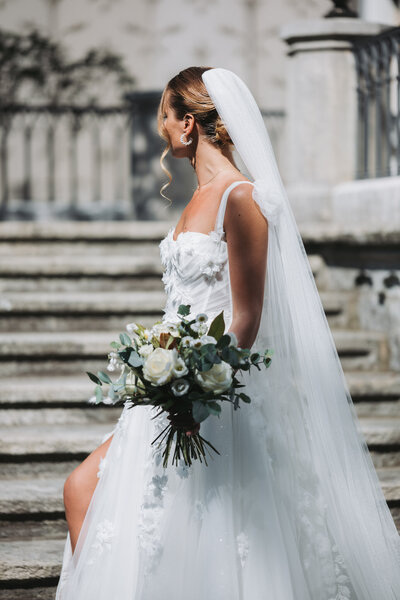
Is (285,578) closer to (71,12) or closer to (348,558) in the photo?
(348,558)

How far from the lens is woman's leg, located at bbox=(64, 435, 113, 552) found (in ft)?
9.15

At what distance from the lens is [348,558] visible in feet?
8.98

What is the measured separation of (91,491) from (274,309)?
892 millimetres

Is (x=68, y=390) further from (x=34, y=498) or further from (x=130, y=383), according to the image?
(x=130, y=383)

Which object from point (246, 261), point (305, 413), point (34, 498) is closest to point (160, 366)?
point (246, 261)

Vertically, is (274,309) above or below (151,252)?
below

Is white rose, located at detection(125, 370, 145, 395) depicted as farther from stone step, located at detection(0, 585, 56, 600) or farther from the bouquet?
stone step, located at detection(0, 585, 56, 600)

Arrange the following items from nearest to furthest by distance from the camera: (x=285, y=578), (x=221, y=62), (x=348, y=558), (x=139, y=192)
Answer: (x=285, y=578), (x=348, y=558), (x=139, y=192), (x=221, y=62)

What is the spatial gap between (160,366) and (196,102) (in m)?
0.96

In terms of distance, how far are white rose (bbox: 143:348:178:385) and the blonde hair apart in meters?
0.65

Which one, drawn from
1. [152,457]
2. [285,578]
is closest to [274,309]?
[152,457]

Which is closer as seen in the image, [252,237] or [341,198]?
[252,237]


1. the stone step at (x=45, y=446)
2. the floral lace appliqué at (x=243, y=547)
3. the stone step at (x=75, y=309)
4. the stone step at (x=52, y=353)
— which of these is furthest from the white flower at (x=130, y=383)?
the stone step at (x=75, y=309)

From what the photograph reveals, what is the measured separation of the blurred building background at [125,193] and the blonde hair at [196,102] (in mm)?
2005
